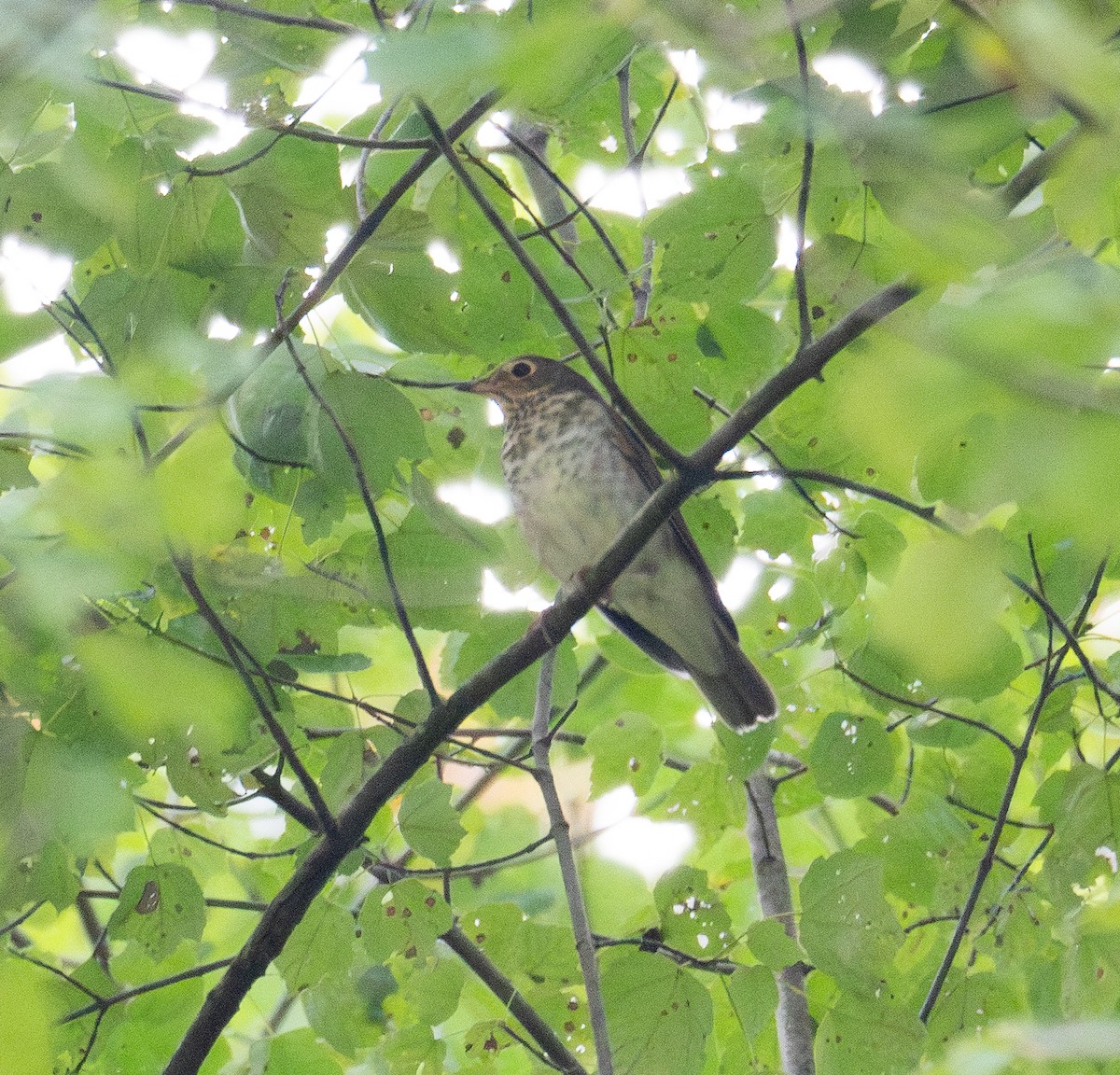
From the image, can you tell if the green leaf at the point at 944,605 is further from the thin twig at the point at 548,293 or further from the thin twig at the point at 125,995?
the thin twig at the point at 125,995

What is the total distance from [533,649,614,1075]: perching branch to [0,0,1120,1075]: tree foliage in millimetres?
24

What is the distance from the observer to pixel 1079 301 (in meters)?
0.95

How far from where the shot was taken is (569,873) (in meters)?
3.15

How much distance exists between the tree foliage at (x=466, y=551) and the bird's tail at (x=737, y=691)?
3.3 inches

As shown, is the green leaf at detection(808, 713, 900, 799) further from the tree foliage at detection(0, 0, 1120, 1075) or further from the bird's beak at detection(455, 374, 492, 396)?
the bird's beak at detection(455, 374, 492, 396)

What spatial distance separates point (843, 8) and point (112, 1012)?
2.69 meters

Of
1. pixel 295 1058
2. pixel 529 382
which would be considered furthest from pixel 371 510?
pixel 529 382

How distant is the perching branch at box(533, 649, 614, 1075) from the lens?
9.05ft

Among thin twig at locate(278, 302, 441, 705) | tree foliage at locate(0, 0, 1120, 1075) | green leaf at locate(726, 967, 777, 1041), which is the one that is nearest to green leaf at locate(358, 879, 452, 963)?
tree foliage at locate(0, 0, 1120, 1075)

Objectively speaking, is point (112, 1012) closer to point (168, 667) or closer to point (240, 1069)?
point (240, 1069)

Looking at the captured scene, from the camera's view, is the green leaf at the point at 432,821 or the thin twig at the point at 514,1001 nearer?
the green leaf at the point at 432,821

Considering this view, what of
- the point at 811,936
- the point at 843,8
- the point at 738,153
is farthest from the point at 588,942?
the point at 843,8

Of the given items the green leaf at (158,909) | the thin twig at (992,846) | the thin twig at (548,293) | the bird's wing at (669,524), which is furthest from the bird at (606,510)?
the thin twig at (548,293)

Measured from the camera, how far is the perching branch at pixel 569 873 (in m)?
2.76
